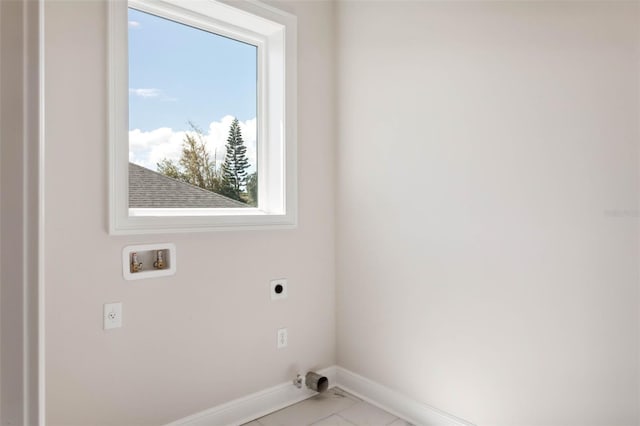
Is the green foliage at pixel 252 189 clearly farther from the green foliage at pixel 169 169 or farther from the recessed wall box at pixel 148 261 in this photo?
the recessed wall box at pixel 148 261

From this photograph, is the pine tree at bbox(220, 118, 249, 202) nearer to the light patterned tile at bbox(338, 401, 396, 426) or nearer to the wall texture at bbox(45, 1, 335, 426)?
the wall texture at bbox(45, 1, 335, 426)

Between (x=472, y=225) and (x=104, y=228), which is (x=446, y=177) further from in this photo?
(x=104, y=228)

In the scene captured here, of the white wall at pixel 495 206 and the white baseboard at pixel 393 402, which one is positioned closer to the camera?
the white wall at pixel 495 206

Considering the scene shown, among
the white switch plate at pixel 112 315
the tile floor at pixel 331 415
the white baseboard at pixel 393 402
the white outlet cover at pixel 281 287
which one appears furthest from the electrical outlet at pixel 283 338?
the white switch plate at pixel 112 315

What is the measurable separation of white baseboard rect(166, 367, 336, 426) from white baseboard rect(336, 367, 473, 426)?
0.22 metres

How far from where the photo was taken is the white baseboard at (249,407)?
6.33ft

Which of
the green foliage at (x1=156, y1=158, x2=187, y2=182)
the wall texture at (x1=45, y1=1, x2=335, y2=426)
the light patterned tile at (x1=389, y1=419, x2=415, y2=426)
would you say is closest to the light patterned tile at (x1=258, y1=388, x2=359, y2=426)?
the wall texture at (x1=45, y1=1, x2=335, y2=426)

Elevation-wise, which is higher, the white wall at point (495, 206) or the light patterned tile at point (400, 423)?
the white wall at point (495, 206)

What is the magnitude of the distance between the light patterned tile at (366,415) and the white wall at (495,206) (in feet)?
0.51

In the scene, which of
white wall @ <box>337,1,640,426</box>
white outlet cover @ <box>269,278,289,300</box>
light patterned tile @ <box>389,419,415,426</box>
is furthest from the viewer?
white outlet cover @ <box>269,278,289,300</box>

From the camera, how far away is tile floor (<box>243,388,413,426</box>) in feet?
6.68

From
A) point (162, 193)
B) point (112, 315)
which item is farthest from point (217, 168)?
point (112, 315)

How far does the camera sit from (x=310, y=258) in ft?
7.79
